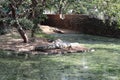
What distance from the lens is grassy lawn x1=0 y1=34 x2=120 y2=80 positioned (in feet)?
40.1

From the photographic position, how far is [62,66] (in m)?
14.5

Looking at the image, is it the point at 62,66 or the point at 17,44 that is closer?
the point at 62,66

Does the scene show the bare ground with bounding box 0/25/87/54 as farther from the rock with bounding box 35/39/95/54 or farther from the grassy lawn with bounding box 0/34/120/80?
the grassy lawn with bounding box 0/34/120/80

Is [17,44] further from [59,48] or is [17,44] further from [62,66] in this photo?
[62,66]

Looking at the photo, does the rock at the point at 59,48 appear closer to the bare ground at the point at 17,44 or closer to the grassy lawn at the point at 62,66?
the bare ground at the point at 17,44

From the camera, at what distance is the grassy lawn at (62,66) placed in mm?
12227

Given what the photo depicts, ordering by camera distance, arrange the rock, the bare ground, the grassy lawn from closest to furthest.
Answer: the grassy lawn, the rock, the bare ground

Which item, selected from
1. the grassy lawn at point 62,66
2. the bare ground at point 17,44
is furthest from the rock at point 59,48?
the grassy lawn at point 62,66

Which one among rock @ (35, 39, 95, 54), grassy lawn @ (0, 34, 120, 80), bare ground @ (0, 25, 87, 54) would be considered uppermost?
grassy lawn @ (0, 34, 120, 80)

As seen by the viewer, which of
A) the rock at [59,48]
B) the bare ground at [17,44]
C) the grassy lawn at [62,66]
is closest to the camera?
the grassy lawn at [62,66]

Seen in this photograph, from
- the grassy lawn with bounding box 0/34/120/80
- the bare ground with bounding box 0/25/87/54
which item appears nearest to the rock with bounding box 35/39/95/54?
the bare ground with bounding box 0/25/87/54

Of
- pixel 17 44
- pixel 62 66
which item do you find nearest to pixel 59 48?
pixel 17 44

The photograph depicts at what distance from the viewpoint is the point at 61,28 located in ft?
116

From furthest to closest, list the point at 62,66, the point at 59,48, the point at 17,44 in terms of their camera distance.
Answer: the point at 17,44 → the point at 59,48 → the point at 62,66
